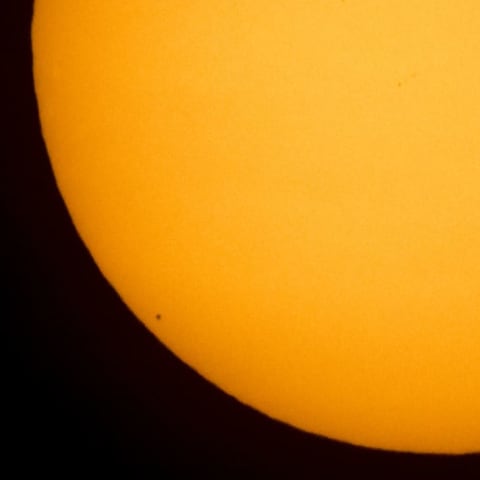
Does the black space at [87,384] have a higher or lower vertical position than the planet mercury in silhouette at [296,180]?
lower

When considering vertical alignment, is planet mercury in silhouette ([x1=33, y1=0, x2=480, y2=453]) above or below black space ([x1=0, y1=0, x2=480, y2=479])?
above

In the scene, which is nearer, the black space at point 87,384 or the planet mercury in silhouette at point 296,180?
the planet mercury in silhouette at point 296,180

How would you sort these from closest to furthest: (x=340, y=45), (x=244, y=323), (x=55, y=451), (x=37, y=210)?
(x=340, y=45), (x=244, y=323), (x=37, y=210), (x=55, y=451)

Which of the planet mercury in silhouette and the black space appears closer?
the planet mercury in silhouette

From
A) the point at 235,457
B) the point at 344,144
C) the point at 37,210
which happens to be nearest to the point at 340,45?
the point at 344,144

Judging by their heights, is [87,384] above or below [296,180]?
below

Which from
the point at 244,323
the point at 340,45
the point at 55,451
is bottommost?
the point at 55,451

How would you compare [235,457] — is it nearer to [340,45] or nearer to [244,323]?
[244,323]

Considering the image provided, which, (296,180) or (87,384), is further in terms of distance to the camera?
(87,384)
